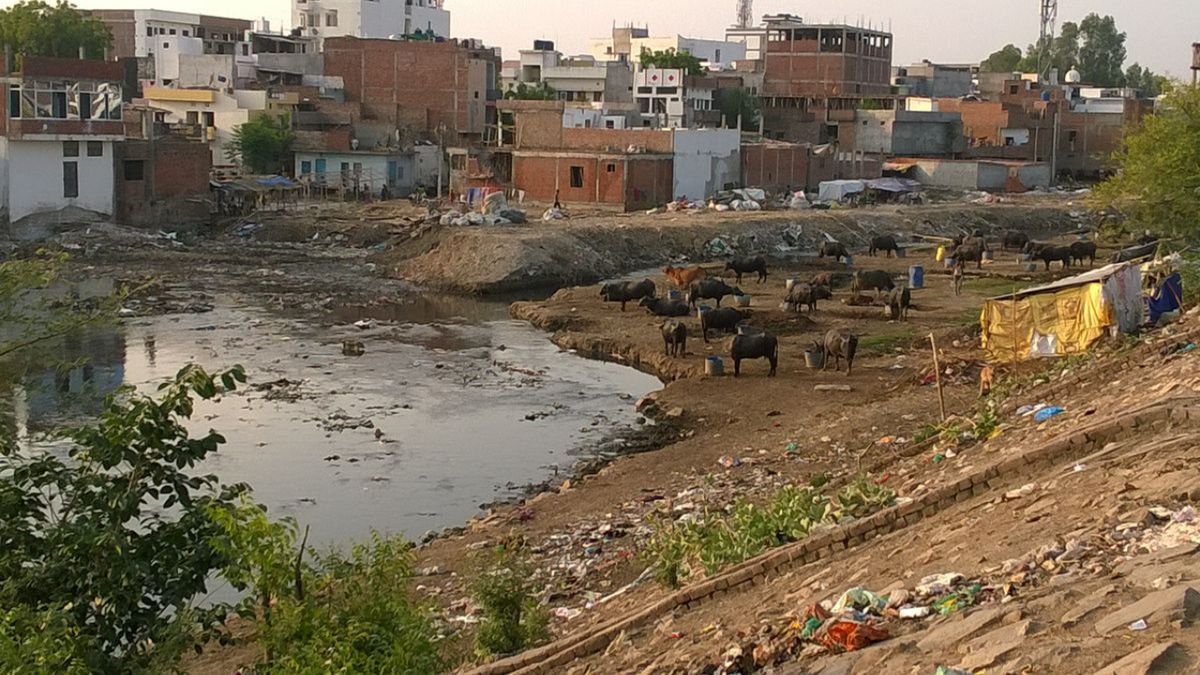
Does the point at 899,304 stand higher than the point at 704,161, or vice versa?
the point at 704,161

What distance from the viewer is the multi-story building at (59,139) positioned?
1774 inches

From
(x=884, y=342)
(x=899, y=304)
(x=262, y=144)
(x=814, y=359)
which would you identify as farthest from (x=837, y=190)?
(x=814, y=359)

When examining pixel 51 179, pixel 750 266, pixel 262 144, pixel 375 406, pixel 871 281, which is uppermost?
pixel 262 144

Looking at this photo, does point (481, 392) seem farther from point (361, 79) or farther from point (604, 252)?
point (361, 79)

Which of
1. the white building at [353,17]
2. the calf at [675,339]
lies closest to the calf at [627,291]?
the calf at [675,339]

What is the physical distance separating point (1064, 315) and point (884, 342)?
653 cm

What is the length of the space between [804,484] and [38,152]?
36.1m

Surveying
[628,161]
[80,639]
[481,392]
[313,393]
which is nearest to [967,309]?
[481,392]

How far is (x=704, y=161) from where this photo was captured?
2275 inches

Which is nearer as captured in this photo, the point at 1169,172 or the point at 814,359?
the point at 814,359

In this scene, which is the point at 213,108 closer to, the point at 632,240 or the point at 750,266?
the point at 632,240

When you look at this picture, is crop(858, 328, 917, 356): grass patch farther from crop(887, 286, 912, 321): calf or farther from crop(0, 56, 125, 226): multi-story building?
crop(0, 56, 125, 226): multi-story building

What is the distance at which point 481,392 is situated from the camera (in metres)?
25.9

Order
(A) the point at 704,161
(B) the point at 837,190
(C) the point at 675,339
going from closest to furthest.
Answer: (C) the point at 675,339 < (A) the point at 704,161 < (B) the point at 837,190
